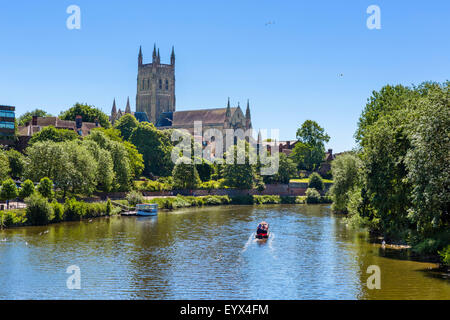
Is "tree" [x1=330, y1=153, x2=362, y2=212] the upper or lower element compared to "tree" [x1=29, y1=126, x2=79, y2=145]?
lower

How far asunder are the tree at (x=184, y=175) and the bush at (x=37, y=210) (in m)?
49.6

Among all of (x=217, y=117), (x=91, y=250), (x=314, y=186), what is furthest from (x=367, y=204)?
(x=217, y=117)

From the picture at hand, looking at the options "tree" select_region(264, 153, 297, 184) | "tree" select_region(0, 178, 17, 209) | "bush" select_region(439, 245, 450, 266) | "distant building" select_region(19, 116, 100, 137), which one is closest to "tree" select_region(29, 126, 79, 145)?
"distant building" select_region(19, 116, 100, 137)

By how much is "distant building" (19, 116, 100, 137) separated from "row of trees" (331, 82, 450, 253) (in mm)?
75847

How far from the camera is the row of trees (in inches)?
1319

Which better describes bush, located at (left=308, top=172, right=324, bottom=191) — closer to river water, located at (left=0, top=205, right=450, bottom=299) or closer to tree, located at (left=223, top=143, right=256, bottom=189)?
tree, located at (left=223, top=143, right=256, bottom=189)

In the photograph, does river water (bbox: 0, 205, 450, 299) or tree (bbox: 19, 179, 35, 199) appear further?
tree (bbox: 19, 179, 35, 199)

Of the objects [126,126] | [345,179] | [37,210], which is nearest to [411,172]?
[345,179]

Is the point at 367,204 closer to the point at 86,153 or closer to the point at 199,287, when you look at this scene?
the point at 199,287

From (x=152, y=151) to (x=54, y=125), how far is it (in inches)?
903

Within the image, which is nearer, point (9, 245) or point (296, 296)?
point (296, 296)

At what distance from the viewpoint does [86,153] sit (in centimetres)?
7550

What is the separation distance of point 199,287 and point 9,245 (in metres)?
21.4

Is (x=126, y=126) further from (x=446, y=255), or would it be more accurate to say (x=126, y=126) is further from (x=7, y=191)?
(x=446, y=255)
